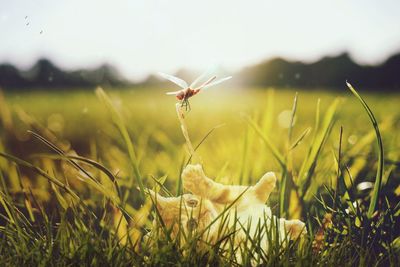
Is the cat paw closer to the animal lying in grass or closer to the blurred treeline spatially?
the animal lying in grass

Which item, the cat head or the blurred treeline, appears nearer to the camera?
the cat head

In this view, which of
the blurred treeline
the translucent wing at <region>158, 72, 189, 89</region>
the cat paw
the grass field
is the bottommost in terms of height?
the blurred treeline

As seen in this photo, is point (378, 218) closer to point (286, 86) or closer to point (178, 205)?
point (178, 205)

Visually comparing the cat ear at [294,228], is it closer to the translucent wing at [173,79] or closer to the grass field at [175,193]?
the grass field at [175,193]

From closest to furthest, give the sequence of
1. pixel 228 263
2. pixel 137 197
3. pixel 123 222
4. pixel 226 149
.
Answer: pixel 228 263, pixel 123 222, pixel 137 197, pixel 226 149

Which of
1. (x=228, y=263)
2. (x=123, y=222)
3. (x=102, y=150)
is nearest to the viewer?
(x=228, y=263)

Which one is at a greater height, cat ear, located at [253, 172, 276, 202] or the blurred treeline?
cat ear, located at [253, 172, 276, 202]

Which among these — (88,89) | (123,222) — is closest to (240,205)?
(123,222)

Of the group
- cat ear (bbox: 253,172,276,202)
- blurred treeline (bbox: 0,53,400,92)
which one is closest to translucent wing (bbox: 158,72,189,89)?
cat ear (bbox: 253,172,276,202)

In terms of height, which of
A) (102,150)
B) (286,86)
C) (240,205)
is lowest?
(286,86)
